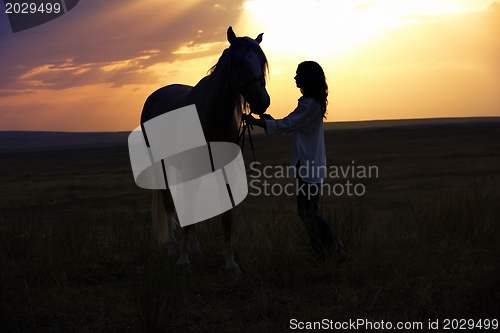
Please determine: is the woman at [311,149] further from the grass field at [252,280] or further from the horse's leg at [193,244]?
the horse's leg at [193,244]

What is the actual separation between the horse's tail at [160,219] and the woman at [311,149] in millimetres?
2482

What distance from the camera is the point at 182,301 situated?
320cm

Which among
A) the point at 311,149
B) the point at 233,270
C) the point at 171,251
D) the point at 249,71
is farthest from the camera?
the point at 171,251

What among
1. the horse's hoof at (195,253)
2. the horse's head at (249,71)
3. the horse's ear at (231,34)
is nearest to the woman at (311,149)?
the horse's head at (249,71)

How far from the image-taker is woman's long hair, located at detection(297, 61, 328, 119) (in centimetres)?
399

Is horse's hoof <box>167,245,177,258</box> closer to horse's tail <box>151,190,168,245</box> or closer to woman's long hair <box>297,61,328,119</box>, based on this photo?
horse's tail <box>151,190,168,245</box>

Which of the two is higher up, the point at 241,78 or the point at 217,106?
the point at 241,78

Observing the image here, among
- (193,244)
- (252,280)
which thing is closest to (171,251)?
(193,244)

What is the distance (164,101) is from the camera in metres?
5.54

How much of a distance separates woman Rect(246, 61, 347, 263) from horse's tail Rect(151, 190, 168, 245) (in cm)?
248

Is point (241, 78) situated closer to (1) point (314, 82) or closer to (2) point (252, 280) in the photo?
(1) point (314, 82)

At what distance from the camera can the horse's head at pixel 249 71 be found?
3.83 m

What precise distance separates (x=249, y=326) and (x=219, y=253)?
2.17 metres

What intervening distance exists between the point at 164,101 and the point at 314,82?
2.30m
